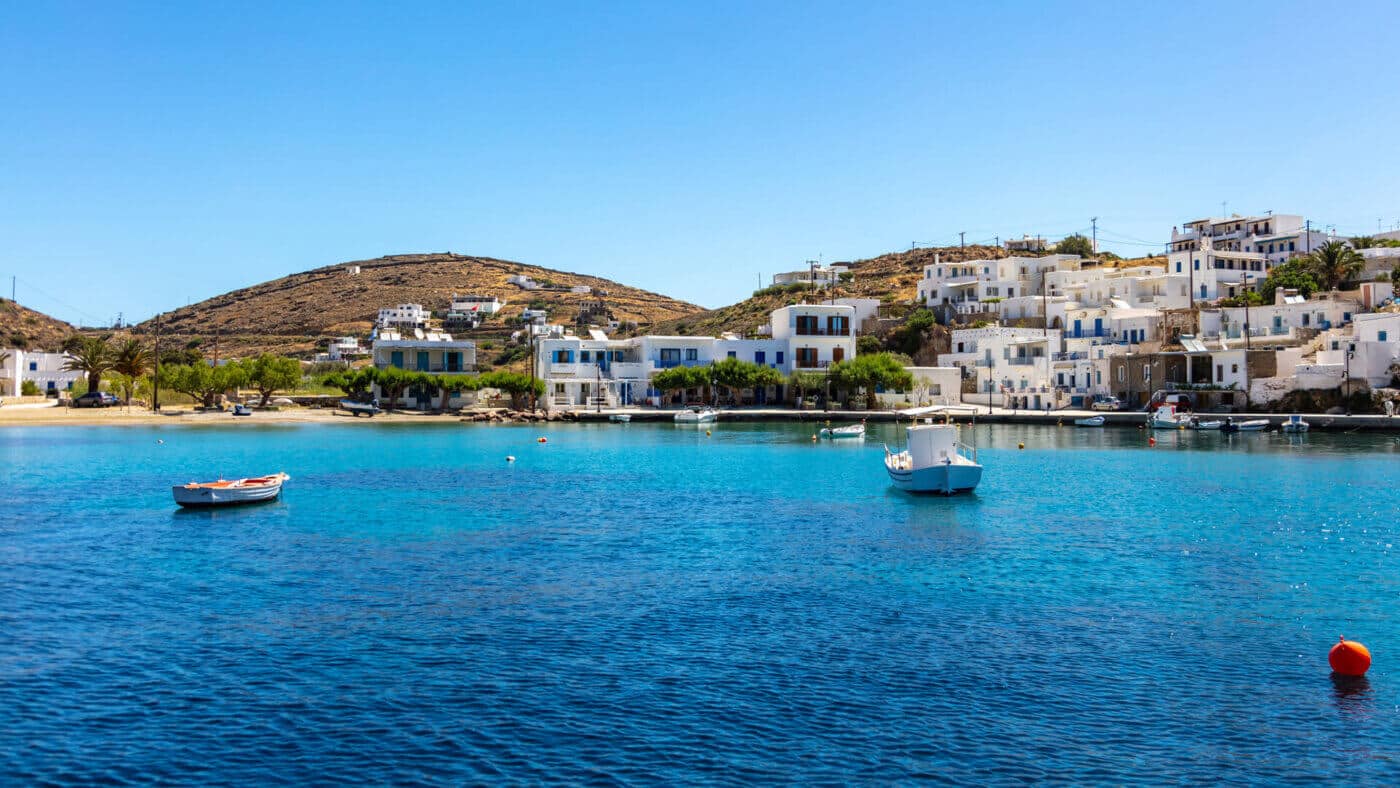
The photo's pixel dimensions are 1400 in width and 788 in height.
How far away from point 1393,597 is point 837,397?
71.0m

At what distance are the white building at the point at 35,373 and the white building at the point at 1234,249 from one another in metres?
109

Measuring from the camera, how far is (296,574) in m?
24.2

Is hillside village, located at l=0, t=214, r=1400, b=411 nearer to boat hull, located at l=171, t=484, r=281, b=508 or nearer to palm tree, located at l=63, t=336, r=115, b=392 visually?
palm tree, located at l=63, t=336, r=115, b=392

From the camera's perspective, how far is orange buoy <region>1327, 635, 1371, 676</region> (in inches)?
640

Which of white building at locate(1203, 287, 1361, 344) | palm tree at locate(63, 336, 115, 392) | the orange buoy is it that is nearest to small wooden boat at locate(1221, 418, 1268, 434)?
white building at locate(1203, 287, 1361, 344)

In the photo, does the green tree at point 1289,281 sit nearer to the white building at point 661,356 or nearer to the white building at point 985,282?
the white building at point 985,282

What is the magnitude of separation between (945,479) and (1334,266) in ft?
251

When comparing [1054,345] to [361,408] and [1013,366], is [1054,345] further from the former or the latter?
[361,408]

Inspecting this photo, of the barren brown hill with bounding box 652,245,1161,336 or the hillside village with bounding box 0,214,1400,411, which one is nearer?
the hillside village with bounding box 0,214,1400,411

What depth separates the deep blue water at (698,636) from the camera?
1319 centimetres

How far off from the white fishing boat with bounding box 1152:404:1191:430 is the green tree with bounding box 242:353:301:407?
70.3 m

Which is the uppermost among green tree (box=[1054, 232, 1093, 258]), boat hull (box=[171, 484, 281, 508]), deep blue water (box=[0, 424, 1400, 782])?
green tree (box=[1054, 232, 1093, 258])

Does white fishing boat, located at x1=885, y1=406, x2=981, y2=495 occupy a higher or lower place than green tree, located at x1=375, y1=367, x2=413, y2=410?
lower

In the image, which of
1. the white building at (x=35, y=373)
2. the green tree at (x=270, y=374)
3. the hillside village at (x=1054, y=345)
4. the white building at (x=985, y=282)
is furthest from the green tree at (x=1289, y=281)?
the white building at (x=35, y=373)
